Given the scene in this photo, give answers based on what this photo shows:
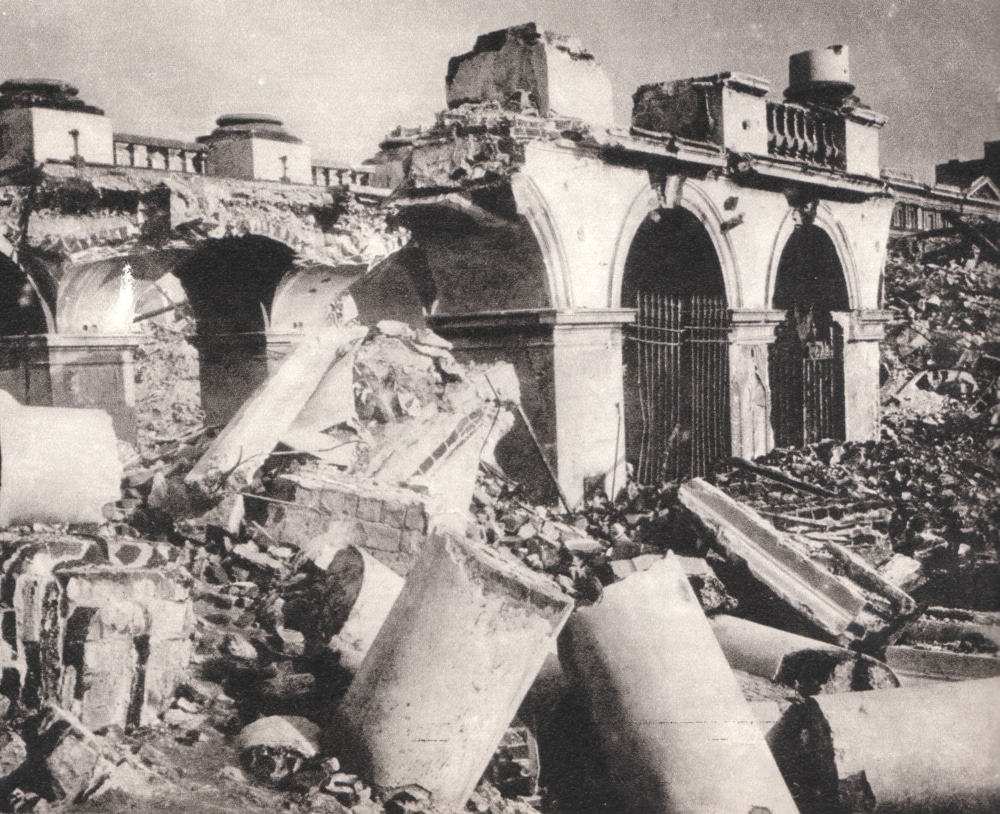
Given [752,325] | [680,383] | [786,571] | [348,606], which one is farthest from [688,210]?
[348,606]

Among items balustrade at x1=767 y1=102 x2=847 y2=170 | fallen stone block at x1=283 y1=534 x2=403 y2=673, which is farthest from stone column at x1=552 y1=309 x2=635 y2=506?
balustrade at x1=767 y1=102 x2=847 y2=170

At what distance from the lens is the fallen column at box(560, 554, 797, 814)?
11.6 feet

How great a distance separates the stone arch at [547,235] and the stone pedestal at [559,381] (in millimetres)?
208

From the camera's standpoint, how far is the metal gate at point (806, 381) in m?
11.7

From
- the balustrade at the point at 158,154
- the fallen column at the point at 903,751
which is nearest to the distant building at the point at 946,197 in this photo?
the balustrade at the point at 158,154

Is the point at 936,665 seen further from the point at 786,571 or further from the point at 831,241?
the point at 831,241

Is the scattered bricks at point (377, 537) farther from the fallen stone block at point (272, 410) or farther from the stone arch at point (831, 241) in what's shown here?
the stone arch at point (831, 241)

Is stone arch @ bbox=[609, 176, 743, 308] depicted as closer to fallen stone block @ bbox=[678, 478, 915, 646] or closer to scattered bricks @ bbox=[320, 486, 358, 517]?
fallen stone block @ bbox=[678, 478, 915, 646]

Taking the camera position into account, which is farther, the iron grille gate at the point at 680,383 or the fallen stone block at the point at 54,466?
the iron grille gate at the point at 680,383

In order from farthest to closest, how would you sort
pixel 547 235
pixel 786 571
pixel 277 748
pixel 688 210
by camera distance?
pixel 688 210 < pixel 547 235 < pixel 786 571 < pixel 277 748

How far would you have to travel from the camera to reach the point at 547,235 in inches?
305

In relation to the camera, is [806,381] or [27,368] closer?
[27,368]

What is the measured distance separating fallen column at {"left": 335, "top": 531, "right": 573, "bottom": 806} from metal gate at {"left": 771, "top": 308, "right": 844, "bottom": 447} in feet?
29.3

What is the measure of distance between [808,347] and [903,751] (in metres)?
8.75
